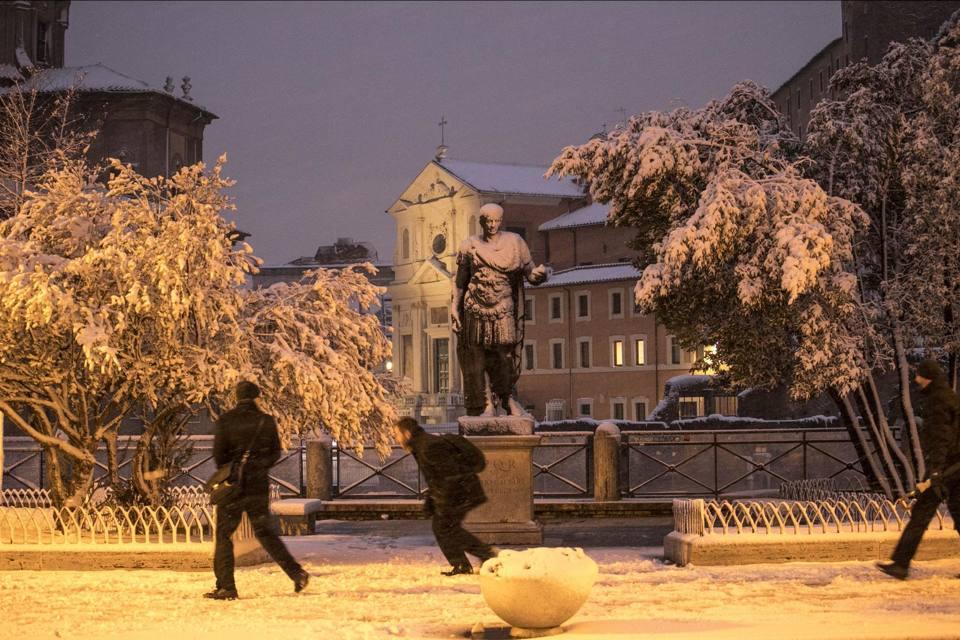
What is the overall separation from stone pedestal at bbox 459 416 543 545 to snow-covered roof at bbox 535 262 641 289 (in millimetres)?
52224

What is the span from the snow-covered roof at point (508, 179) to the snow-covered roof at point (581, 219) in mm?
2687

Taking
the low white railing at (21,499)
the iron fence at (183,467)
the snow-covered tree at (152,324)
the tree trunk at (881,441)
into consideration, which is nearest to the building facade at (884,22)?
the iron fence at (183,467)

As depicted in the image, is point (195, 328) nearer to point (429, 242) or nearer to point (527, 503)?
point (527, 503)

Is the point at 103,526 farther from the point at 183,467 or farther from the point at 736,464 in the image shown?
the point at 736,464

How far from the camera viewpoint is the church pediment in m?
79.4

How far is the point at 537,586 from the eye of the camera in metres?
8.14

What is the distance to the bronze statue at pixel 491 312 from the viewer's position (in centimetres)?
1412

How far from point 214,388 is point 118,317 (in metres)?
1.25

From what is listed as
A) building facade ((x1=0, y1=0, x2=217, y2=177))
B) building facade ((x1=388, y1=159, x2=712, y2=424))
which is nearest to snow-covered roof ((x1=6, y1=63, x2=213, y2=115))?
building facade ((x1=0, y1=0, x2=217, y2=177))

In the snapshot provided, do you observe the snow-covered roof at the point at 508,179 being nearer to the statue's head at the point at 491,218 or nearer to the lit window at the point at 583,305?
the lit window at the point at 583,305

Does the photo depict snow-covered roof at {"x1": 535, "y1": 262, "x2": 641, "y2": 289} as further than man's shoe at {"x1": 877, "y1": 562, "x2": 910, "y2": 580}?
Yes

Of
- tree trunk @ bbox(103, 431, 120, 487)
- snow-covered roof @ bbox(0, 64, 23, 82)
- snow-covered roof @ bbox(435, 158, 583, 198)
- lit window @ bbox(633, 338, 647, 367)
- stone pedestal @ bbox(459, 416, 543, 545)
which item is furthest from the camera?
snow-covered roof @ bbox(435, 158, 583, 198)

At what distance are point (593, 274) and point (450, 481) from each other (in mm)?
59015

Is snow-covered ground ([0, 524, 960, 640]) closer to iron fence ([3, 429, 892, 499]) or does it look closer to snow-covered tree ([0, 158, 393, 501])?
snow-covered tree ([0, 158, 393, 501])
